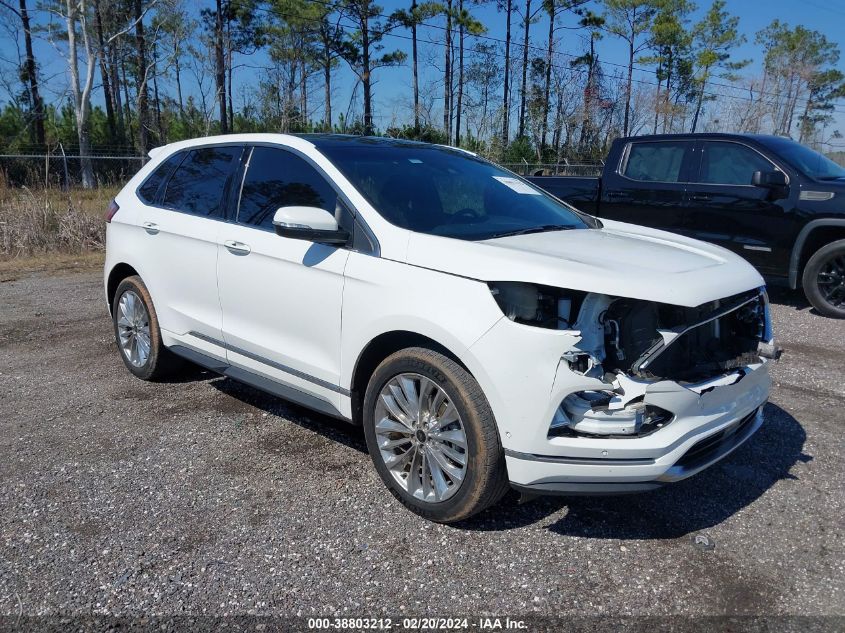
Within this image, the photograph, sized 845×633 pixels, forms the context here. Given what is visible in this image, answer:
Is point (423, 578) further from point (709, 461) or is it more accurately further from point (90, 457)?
point (90, 457)

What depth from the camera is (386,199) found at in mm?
3543

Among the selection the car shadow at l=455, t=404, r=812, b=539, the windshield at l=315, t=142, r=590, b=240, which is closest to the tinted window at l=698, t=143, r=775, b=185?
the windshield at l=315, t=142, r=590, b=240

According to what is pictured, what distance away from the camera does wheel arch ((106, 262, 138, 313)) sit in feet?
16.6

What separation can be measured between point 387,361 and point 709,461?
1.53 meters

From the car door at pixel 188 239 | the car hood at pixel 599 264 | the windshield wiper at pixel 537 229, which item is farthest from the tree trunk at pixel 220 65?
the car hood at pixel 599 264

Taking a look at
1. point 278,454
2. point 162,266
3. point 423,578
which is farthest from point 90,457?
point 423,578

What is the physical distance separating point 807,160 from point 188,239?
7.07 m

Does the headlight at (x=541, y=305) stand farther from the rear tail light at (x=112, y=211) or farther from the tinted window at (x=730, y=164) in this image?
the tinted window at (x=730, y=164)

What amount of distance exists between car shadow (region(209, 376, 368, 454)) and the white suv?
551 millimetres

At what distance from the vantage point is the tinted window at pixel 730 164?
7.68 meters

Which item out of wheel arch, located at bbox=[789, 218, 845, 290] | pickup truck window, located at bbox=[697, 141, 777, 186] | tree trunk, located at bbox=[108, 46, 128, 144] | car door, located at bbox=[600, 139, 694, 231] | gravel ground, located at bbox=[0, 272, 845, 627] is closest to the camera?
gravel ground, located at bbox=[0, 272, 845, 627]

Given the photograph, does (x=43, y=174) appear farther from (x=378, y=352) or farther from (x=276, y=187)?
(x=378, y=352)

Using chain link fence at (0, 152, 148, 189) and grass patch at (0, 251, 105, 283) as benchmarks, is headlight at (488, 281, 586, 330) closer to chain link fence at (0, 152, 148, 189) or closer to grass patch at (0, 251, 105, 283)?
grass patch at (0, 251, 105, 283)

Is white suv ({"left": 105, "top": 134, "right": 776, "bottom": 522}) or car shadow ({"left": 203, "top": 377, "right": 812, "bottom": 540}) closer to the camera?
white suv ({"left": 105, "top": 134, "right": 776, "bottom": 522})
